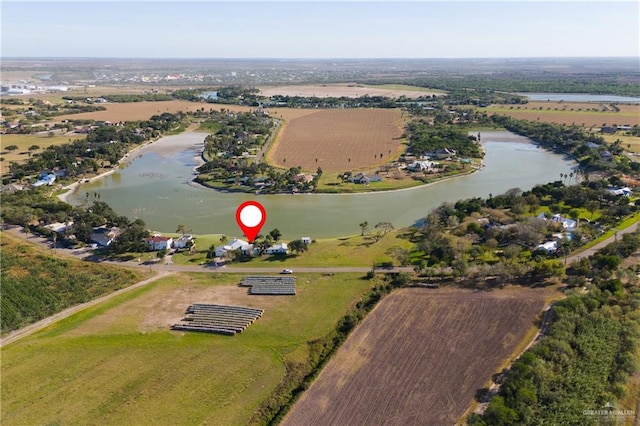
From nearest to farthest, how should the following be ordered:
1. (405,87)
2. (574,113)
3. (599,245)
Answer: (599,245), (574,113), (405,87)

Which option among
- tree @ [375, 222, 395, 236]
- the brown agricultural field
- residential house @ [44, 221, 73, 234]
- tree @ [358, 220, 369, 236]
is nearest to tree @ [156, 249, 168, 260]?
residential house @ [44, 221, 73, 234]

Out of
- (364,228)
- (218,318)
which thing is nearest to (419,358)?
(218,318)

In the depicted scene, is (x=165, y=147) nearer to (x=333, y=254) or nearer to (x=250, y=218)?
(x=333, y=254)

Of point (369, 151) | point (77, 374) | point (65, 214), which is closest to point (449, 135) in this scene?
point (369, 151)

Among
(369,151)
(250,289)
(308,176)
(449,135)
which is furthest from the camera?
(449,135)

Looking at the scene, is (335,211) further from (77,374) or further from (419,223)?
(77,374)

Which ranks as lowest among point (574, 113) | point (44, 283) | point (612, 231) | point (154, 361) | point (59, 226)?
point (154, 361)
